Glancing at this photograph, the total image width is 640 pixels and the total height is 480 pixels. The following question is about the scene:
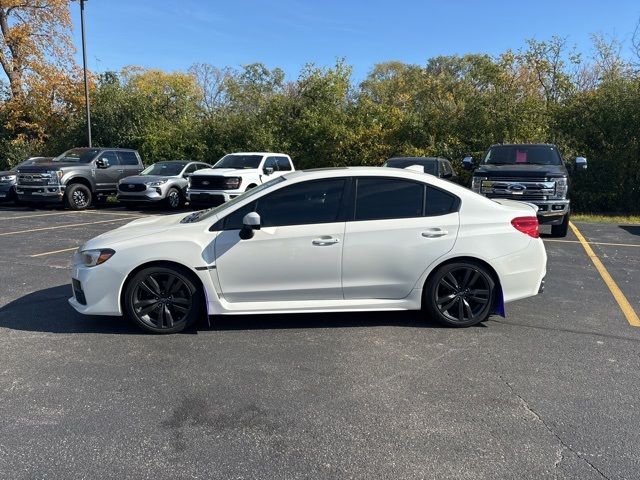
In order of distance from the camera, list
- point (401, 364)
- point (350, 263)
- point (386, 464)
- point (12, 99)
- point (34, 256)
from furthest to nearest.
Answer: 1. point (12, 99)
2. point (34, 256)
3. point (350, 263)
4. point (401, 364)
5. point (386, 464)

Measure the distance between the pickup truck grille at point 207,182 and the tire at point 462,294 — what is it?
1017 centimetres

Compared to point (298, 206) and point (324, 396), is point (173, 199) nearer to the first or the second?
point (298, 206)

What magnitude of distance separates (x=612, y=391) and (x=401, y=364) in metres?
1.57

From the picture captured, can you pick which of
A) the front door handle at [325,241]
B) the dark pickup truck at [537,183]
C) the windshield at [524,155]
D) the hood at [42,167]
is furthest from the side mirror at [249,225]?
the hood at [42,167]

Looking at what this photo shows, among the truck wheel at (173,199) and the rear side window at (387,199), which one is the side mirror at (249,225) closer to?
the rear side window at (387,199)

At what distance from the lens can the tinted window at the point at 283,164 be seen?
1624 centimetres

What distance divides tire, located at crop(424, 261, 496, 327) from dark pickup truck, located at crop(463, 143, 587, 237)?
5829 mm

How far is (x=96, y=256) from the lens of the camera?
16.8 feet

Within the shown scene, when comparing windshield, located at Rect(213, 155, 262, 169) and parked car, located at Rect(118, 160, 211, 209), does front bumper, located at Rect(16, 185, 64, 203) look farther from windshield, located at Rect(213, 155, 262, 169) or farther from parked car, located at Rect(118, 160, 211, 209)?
windshield, located at Rect(213, 155, 262, 169)

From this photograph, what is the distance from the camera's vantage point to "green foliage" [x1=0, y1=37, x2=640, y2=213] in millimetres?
16391

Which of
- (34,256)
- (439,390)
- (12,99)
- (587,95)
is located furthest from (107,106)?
(439,390)

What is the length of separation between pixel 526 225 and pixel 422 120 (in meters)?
14.1

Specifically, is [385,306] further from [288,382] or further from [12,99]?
[12,99]

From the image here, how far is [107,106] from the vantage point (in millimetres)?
24641
